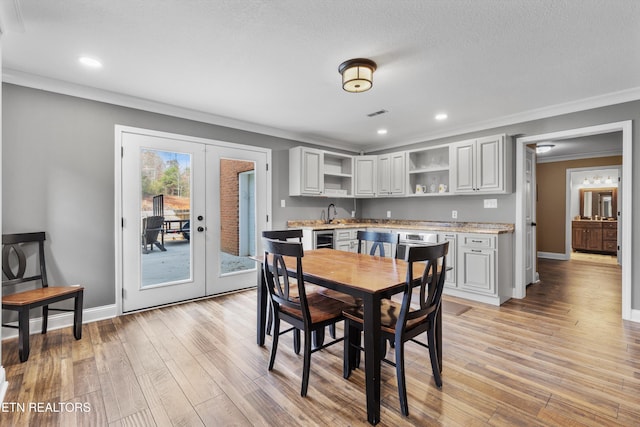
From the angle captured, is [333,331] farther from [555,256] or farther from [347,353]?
[555,256]

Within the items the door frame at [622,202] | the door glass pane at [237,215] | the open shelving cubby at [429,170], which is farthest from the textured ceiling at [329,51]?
the open shelving cubby at [429,170]

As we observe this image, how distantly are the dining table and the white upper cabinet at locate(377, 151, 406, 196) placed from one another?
2.84 m

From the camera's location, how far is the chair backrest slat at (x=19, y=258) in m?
2.71

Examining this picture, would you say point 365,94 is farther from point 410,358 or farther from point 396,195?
point 410,358

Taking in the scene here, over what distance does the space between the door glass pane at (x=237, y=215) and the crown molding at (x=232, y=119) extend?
1.89 ft

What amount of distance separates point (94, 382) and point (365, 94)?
346cm

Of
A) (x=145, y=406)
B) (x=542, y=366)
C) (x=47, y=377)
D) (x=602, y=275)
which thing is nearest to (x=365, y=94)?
(x=542, y=366)

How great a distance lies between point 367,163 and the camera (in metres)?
5.60

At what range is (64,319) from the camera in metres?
3.06

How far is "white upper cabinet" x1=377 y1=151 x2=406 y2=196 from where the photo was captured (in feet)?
17.1

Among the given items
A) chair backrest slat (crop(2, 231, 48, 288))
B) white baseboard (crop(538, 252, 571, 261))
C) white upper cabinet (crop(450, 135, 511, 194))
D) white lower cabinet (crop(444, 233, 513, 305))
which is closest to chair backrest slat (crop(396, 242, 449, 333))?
white lower cabinet (crop(444, 233, 513, 305))

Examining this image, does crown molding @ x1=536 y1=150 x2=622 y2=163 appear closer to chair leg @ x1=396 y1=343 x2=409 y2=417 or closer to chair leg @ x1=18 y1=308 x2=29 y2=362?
chair leg @ x1=396 y1=343 x2=409 y2=417

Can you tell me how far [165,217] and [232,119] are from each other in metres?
1.59

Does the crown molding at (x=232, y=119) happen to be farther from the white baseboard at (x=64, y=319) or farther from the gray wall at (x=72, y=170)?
the white baseboard at (x=64, y=319)
